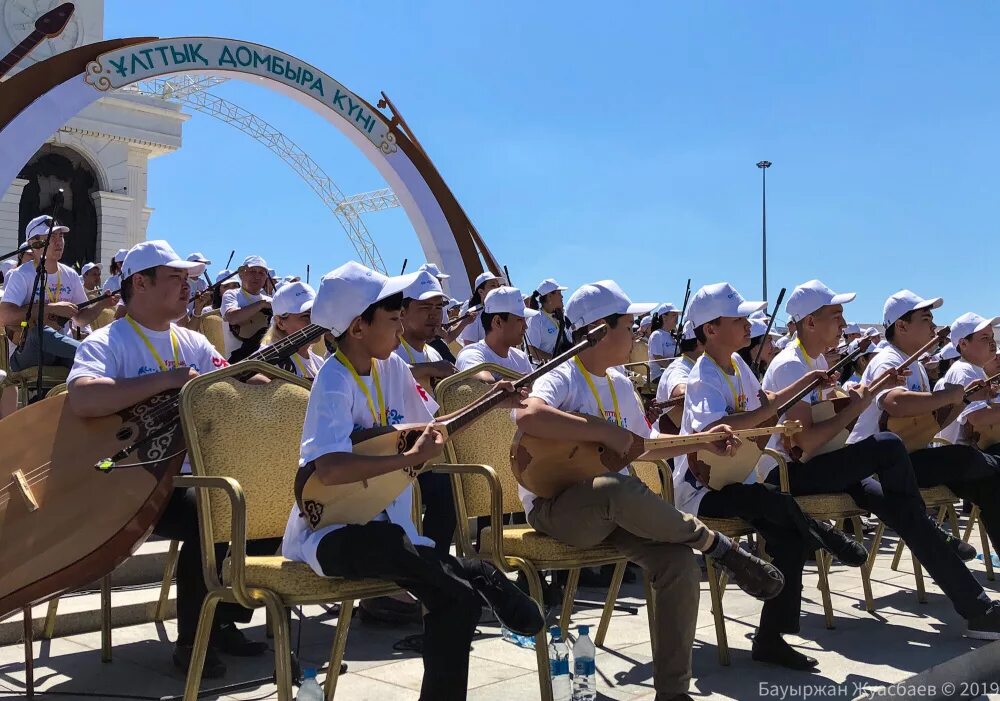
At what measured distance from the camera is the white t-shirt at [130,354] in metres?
3.79

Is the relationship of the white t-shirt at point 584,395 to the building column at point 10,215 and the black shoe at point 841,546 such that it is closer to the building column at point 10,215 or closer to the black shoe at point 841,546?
the black shoe at point 841,546

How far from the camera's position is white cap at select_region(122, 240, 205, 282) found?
4.09 metres

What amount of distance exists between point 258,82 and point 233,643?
10505 mm

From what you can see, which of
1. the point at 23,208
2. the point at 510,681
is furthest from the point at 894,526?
the point at 23,208

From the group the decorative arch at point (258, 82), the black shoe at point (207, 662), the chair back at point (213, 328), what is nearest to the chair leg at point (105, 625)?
the black shoe at point (207, 662)

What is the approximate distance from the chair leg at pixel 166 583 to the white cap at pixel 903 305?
13.2 ft

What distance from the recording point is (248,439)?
136 inches

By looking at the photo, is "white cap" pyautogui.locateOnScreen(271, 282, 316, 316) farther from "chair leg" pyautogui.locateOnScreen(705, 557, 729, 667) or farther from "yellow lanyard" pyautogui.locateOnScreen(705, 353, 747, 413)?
"chair leg" pyautogui.locateOnScreen(705, 557, 729, 667)

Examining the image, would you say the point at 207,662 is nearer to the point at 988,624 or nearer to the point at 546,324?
the point at 988,624

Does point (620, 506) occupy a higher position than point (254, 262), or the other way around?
point (254, 262)

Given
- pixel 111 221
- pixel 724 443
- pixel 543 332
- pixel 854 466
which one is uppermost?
pixel 111 221

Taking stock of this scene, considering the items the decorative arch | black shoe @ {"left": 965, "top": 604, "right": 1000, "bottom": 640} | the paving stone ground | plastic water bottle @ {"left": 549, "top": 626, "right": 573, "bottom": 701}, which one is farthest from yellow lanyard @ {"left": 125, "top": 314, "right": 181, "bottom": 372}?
the decorative arch

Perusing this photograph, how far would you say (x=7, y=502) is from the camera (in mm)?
3395

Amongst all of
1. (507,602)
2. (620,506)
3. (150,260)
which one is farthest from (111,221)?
(507,602)
